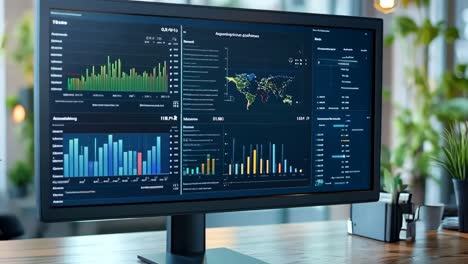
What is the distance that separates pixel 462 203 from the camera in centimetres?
205

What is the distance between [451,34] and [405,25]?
1.25ft

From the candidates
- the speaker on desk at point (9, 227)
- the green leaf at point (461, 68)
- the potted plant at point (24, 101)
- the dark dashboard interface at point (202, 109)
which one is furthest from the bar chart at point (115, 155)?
the green leaf at point (461, 68)

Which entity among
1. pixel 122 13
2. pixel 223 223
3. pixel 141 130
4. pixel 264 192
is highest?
pixel 122 13

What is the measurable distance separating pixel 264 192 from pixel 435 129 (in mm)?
4056

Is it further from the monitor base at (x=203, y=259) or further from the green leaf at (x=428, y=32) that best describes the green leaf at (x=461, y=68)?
the monitor base at (x=203, y=259)

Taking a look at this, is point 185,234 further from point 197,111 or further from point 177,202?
point 197,111

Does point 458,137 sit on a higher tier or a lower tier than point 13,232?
higher

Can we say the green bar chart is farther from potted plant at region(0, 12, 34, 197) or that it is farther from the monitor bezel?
potted plant at region(0, 12, 34, 197)

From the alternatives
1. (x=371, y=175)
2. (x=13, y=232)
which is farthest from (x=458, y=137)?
(x=13, y=232)

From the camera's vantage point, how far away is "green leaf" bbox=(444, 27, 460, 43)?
507 centimetres

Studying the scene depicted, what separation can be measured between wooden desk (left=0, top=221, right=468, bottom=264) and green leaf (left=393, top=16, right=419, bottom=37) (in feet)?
10.4

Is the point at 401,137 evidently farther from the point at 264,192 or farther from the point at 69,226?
the point at 264,192

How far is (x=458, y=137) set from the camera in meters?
2.18

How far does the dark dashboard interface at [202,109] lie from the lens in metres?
1.38
